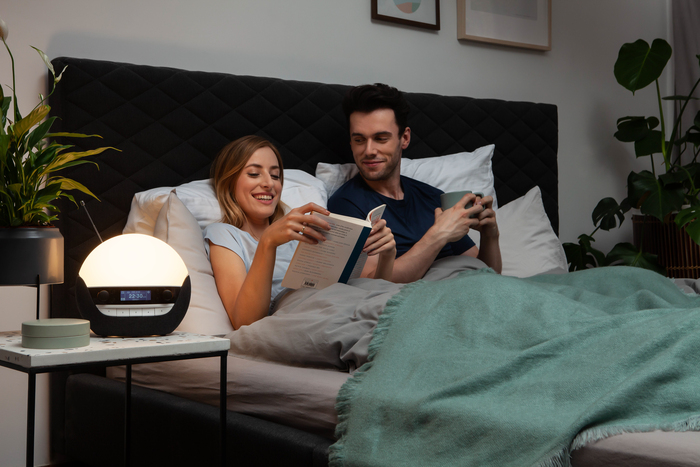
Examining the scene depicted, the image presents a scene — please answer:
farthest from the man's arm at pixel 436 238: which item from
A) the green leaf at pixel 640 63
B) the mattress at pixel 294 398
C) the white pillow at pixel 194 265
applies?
the green leaf at pixel 640 63

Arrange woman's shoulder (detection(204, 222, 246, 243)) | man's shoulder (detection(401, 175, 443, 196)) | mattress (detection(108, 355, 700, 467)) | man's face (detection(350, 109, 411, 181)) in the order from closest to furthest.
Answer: mattress (detection(108, 355, 700, 467)) → woman's shoulder (detection(204, 222, 246, 243)) → man's face (detection(350, 109, 411, 181)) → man's shoulder (detection(401, 175, 443, 196))

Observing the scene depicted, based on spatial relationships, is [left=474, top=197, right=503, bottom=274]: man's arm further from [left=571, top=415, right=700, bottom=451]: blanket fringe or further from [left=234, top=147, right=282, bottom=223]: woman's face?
[left=571, top=415, right=700, bottom=451]: blanket fringe

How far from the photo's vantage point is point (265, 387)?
124 cm

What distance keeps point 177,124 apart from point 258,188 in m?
0.44

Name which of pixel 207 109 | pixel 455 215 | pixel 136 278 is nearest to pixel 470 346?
pixel 136 278

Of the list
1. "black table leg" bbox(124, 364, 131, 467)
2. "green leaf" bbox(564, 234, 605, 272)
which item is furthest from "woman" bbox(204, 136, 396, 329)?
"green leaf" bbox(564, 234, 605, 272)

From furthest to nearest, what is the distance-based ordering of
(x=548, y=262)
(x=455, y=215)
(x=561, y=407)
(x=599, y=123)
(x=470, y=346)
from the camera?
1. (x=599, y=123)
2. (x=548, y=262)
3. (x=455, y=215)
4. (x=470, y=346)
5. (x=561, y=407)

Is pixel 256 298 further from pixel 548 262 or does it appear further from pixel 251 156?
pixel 548 262

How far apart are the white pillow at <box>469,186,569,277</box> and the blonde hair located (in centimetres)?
89

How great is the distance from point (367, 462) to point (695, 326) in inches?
20.9

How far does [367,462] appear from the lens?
960mm

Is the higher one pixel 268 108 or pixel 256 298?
pixel 268 108

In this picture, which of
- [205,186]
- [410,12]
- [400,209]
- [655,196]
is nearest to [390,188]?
[400,209]

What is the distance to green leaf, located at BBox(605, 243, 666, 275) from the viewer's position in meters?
2.76
